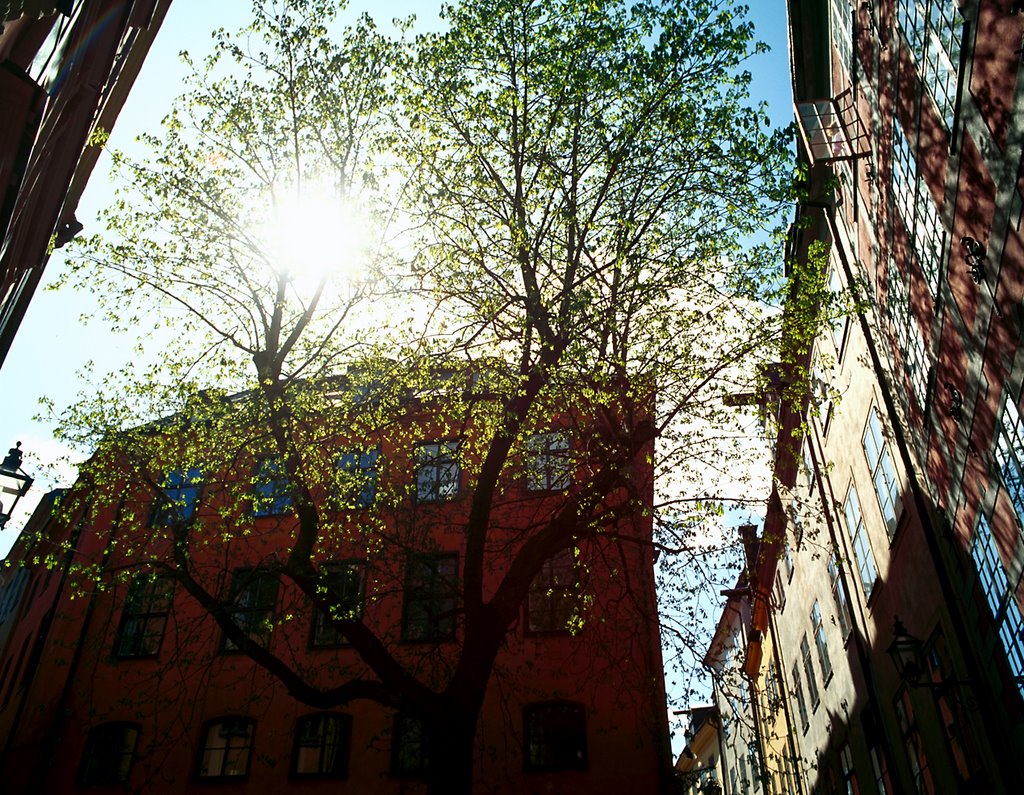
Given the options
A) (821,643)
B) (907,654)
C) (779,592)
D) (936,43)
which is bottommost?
(907,654)

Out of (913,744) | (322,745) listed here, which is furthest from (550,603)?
(913,744)

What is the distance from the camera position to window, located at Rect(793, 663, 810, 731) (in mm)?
20348

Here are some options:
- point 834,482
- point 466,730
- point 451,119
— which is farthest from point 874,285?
point 466,730

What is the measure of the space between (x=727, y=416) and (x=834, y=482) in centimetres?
494

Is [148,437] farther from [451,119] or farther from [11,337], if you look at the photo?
[451,119]

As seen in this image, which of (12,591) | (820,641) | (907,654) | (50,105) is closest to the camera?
(50,105)

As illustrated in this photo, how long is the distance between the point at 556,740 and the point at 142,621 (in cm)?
1099

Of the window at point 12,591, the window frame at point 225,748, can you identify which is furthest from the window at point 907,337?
the window at point 12,591

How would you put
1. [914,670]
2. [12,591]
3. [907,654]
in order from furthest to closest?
[12,591], [907,654], [914,670]

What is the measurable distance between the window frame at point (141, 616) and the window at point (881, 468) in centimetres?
1603

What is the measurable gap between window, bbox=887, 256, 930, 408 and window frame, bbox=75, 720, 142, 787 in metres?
17.4

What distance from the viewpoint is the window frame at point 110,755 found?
648 inches

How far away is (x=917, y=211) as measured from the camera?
9586mm

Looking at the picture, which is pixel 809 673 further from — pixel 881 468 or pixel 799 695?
pixel 881 468
